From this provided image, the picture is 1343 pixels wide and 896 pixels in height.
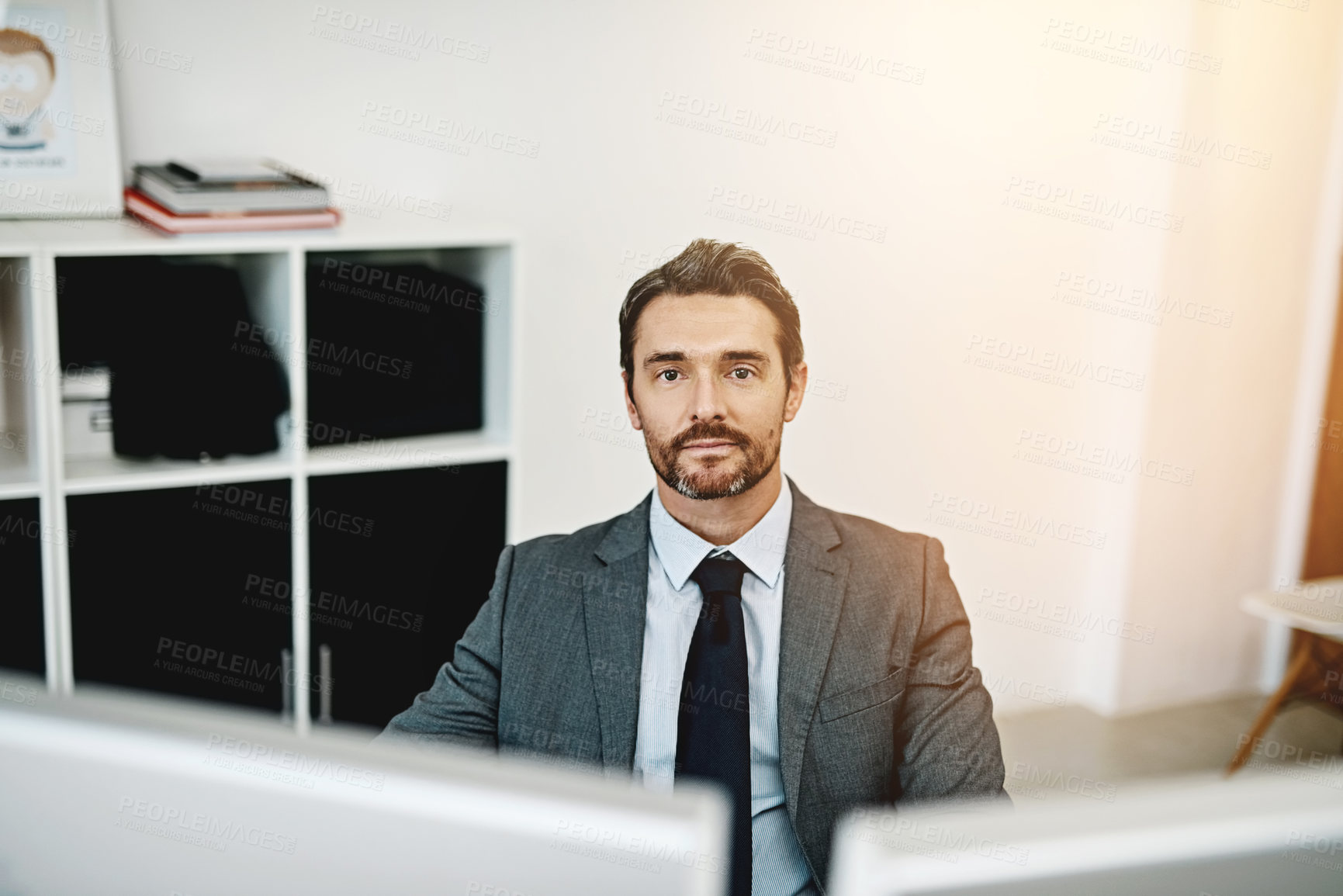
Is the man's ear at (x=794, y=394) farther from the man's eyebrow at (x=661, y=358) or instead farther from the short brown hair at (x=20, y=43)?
the short brown hair at (x=20, y=43)

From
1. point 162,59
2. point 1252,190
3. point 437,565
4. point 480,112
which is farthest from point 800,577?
point 1252,190

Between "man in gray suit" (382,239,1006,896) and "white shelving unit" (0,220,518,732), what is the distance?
0.70 metres

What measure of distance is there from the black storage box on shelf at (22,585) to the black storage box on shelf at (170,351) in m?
0.19

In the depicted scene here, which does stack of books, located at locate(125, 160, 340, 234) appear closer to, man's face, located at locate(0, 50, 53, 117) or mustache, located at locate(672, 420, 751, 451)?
man's face, located at locate(0, 50, 53, 117)

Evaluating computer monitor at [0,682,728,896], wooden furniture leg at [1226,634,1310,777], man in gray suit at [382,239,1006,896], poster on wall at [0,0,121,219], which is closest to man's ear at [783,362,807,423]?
man in gray suit at [382,239,1006,896]

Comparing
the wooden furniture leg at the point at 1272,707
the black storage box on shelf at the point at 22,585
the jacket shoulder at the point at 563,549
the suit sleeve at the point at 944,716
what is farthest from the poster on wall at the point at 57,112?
the wooden furniture leg at the point at 1272,707

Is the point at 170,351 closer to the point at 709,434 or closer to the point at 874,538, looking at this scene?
the point at 709,434

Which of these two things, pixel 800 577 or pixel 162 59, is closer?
pixel 800 577

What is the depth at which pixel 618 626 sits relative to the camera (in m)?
1.61

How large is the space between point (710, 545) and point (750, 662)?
0.52 feet

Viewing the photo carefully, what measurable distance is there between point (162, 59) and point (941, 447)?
1887 millimetres

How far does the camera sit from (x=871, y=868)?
62 centimetres

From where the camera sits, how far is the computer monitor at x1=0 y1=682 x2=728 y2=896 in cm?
63

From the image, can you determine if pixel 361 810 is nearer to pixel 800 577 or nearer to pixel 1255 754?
pixel 800 577
